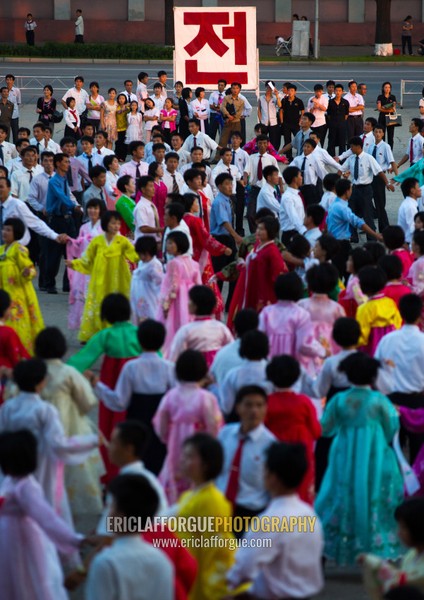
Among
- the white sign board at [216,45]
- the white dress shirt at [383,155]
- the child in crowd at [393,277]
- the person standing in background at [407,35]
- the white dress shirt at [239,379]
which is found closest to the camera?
the white dress shirt at [239,379]

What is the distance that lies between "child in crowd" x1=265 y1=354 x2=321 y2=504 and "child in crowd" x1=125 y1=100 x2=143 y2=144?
15.0 m

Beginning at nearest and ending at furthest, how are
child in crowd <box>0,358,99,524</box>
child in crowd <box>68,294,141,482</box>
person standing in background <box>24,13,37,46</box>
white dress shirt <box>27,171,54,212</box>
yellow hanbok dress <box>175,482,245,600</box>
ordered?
yellow hanbok dress <box>175,482,245,600</box>, child in crowd <box>0,358,99,524</box>, child in crowd <box>68,294,141,482</box>, white dress shirt <box>27,171,54,212</box>, person standing in background <box>24,13,37,46</box>

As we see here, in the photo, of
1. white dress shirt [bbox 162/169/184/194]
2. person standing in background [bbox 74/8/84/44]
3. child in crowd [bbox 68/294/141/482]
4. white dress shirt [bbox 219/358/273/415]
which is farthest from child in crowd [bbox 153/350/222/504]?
person standing in background [bbox 74/8/84/44]

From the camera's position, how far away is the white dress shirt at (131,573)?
4.86 meters

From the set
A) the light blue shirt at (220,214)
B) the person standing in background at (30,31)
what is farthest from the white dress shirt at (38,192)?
the person standing in background at (30,31)

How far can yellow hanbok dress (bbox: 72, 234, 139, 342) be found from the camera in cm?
1086

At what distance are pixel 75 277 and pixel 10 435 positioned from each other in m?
6.12

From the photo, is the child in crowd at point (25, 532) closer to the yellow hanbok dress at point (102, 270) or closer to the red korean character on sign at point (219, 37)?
the yellow hanbok dress at point (102, 270)

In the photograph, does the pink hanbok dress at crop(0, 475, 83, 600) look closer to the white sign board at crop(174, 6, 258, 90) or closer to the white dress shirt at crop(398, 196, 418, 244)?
the white dress shirt at crop(398, 196, 418, 244)

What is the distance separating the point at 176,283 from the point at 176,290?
2.2 inches

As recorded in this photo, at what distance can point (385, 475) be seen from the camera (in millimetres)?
7047

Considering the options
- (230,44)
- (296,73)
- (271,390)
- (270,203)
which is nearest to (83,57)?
(296,73)

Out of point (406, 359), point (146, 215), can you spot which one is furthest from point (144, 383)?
point (146, 215)

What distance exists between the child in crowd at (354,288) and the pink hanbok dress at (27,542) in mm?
4049
